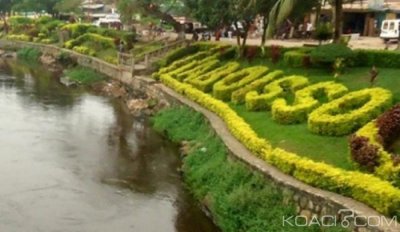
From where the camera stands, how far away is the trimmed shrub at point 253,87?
23.0m

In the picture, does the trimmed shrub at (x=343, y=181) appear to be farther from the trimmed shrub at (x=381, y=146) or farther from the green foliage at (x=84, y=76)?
the green foliage at (x=84, y=76)

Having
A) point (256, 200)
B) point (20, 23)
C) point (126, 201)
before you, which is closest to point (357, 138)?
point (256, 200)

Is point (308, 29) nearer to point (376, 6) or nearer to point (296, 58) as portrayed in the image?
point (376, 6)

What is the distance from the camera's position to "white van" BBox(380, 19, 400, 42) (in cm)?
3525

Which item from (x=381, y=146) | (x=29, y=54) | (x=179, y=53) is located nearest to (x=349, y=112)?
(x=381, y=146)

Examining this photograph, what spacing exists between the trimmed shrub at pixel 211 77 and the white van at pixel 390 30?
38.9 ft

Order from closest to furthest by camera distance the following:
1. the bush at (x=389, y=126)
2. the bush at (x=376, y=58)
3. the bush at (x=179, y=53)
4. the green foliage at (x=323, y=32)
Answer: the bush at (x=389, y=126) < the bush at (x=376, y=58) < the green foliage at (x=323, y=32) < the bush at (x=179, y=53)

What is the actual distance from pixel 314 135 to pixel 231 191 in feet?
10.2

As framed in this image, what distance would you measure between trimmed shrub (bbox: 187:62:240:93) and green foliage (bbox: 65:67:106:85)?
1198 centimetres

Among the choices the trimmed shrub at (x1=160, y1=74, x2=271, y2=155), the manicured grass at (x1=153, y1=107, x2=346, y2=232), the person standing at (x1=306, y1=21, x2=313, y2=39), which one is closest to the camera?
the manicured grass at (x1=153, y1=107, x2=346, y2=232)

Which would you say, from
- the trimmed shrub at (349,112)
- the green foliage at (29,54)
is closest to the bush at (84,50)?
the green foliage at (29,54)

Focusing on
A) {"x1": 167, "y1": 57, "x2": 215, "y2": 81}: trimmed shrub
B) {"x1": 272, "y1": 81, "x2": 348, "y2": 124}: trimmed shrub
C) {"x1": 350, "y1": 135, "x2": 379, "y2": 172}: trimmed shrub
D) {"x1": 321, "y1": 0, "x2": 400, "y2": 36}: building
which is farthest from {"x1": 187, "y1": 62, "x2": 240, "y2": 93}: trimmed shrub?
{"x1": 321, "y1": 0, "x2": 400, "y2": 36}: building

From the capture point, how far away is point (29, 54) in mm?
51594

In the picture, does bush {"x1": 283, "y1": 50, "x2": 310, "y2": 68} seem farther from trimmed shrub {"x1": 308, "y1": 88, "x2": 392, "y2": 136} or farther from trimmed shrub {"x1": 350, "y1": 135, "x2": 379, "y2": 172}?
trimmed shrub {"x1": 350, "y1": 135, "x2": 379, "y2": 172}
